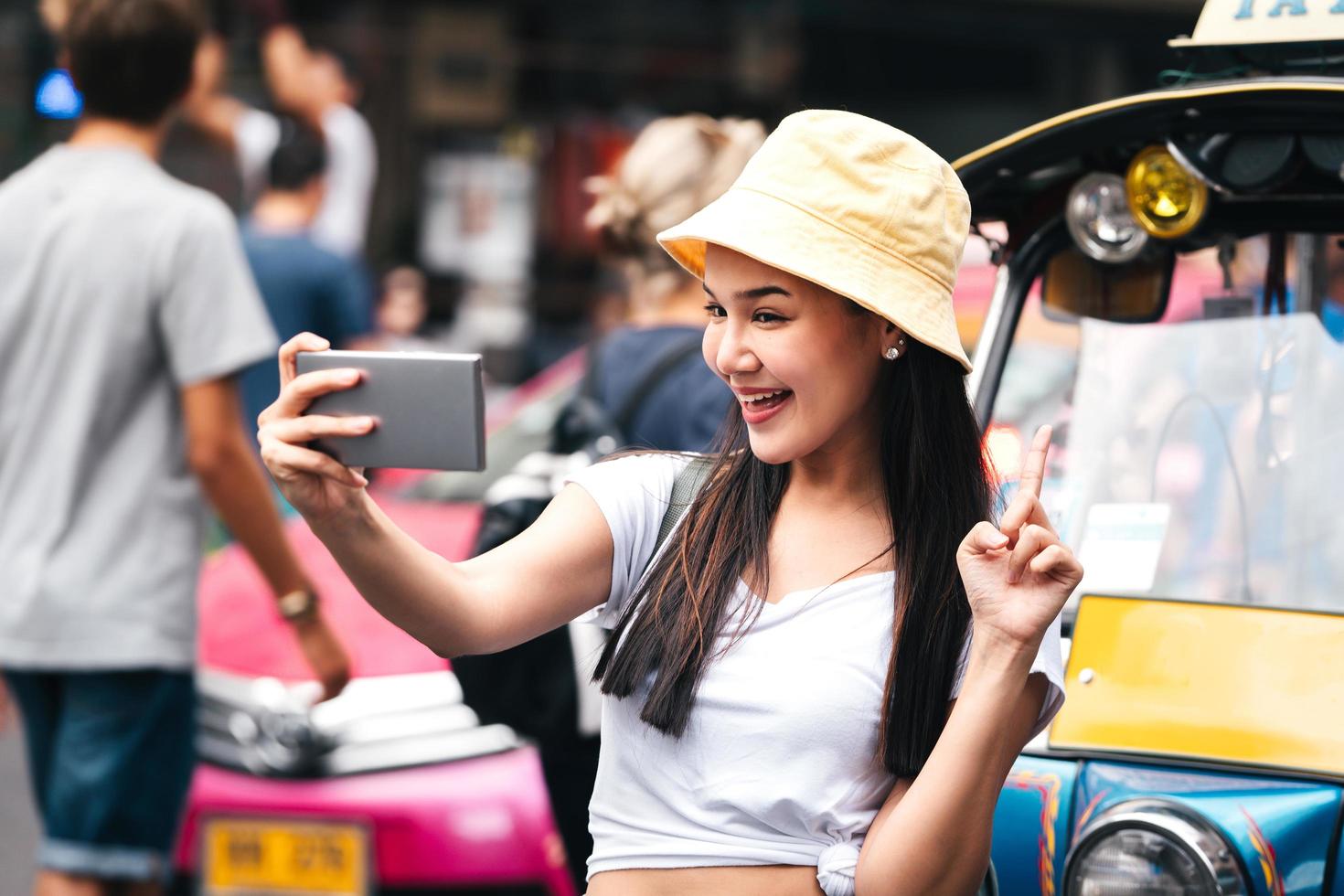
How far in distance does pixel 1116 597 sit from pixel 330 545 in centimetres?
142

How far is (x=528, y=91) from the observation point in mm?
16516

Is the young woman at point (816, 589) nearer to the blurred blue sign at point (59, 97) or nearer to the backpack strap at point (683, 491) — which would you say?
the backpack strap at point (683, 491)

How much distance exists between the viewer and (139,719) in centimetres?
372

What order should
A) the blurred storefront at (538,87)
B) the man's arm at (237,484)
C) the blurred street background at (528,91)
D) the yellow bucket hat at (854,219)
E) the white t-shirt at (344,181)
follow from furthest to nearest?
the blurred storefront at (538,87) → the blurred street background at (528,91) → the white t-shirt at (344,181) → the man's arm at (237,484) → the yellow bucket hat at (854,219)

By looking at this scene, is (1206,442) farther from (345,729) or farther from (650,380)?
(345,729)

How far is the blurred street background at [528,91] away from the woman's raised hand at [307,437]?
39.2 feet

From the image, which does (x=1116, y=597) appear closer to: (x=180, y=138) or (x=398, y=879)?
(x=398, y=879)

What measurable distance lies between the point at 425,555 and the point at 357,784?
2389 mm

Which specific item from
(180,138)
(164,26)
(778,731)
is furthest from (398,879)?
(180,138)

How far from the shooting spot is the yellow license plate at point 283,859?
437 cm

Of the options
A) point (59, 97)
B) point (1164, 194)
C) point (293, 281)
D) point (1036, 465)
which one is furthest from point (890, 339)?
point (59, 97)

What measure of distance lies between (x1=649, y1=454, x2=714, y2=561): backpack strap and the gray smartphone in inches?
20.9

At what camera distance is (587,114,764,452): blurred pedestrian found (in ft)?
13.9

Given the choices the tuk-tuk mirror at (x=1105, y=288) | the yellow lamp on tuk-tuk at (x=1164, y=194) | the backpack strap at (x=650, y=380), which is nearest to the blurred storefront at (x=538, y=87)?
the backpack strap at (x=650, y=380)
